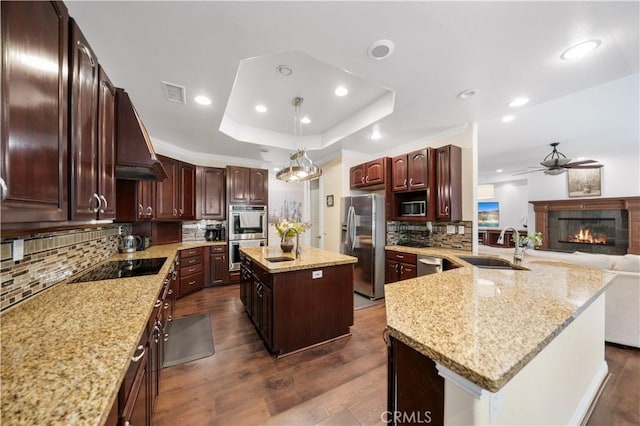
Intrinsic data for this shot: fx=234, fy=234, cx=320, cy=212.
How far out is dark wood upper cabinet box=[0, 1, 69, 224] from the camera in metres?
0.70

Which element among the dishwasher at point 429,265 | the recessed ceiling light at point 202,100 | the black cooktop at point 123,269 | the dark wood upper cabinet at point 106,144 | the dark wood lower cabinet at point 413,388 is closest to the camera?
the dark wood lower cabinet at point 413,388

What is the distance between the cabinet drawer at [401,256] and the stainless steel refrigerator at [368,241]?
0.51 ft

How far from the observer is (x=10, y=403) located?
0.60 metres

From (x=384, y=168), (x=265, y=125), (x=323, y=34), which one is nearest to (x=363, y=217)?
(x=384, y=168)

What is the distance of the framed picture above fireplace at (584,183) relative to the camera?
5.86 m

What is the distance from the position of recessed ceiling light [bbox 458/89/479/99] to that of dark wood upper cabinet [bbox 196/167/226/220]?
4.11 metres

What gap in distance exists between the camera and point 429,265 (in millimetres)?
3189

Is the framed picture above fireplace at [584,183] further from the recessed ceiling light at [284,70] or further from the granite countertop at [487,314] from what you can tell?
the recessed ceiling light at [284,70]

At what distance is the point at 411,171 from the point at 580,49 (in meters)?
2.07

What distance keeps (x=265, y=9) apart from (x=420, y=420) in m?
2.27

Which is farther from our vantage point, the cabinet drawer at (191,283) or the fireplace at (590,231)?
the fireplace at (590,231)

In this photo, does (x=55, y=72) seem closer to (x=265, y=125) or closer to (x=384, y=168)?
(x=265, y=125)

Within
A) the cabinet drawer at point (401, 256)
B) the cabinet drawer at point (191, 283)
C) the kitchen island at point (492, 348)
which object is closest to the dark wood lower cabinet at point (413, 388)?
the kitchen island at point (492, 348)

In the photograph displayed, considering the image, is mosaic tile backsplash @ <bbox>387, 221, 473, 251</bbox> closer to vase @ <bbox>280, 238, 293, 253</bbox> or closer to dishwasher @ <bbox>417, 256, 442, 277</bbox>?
dishwasher @ <bbox>417, 256, 442, 277</bbox>
